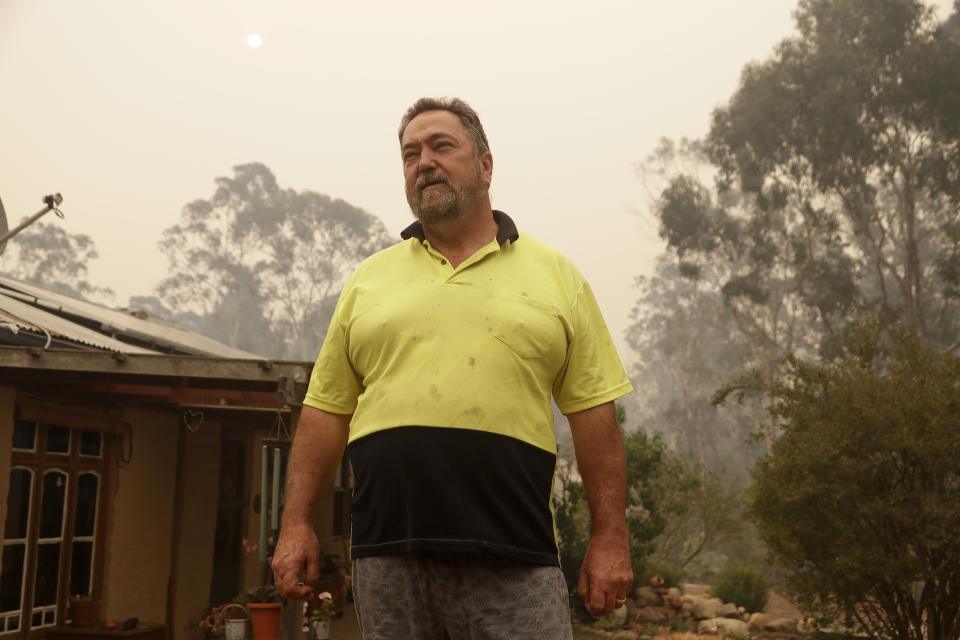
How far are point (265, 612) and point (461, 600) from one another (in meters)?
6.80

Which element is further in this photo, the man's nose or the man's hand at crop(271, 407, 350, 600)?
the man's nose

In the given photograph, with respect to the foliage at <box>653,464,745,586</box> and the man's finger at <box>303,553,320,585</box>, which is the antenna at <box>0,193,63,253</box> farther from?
the foliage at <box>653,464,745,586</box>

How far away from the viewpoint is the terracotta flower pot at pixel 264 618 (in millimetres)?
7980

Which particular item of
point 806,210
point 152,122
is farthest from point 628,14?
point 806,210

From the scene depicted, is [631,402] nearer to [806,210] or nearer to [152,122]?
[806,210]

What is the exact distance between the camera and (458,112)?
214cm

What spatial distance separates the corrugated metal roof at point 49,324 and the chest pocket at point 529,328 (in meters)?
6.64

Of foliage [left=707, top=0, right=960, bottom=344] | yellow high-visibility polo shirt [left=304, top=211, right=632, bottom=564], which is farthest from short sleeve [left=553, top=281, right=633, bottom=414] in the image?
foliage [left=707, top=0, right=960, bottom=344]

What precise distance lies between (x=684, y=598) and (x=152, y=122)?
100658mm

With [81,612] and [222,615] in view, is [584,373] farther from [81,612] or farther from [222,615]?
[222,615]

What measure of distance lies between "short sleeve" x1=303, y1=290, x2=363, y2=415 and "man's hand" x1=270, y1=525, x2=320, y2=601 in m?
0.28

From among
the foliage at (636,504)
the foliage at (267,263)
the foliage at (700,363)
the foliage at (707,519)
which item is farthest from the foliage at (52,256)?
the foliage at (636,504)

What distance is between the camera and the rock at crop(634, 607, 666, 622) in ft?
47.7

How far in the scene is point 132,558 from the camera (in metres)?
9.01
